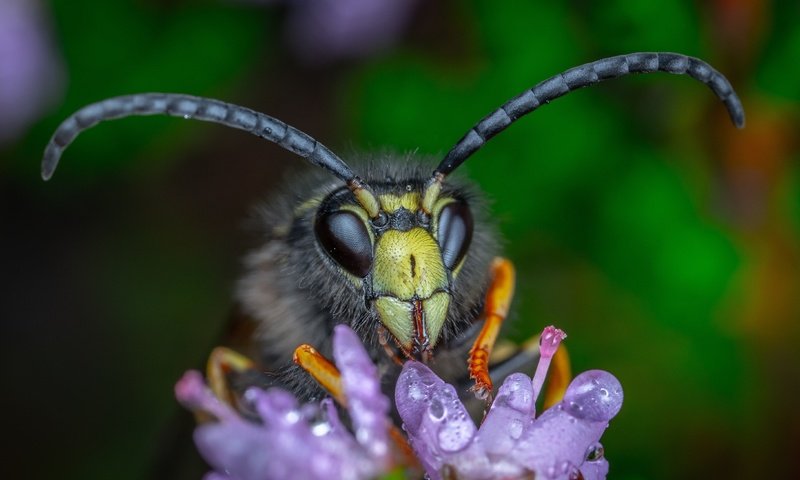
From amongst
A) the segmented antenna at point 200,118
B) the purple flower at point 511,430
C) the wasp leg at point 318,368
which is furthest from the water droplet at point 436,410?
the segmented antenna at point 200,118

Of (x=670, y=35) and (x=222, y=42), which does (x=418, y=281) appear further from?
(x=222, y=42)

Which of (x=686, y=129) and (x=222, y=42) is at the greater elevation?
(x=222, y=42)

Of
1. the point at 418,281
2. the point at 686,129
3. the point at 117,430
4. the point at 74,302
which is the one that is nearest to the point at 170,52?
the point at 74,302

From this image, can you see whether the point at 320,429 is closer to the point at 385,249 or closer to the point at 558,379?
the point at 385,249

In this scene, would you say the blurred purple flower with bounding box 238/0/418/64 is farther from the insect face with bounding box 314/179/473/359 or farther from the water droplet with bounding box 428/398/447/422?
the water droplet with bounding box 428/398/447/422

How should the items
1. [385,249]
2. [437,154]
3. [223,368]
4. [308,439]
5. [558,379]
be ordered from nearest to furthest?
[308,439], [385,249], [558,379], [223,368], [437,154]

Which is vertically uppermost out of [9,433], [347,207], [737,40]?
[737,40]

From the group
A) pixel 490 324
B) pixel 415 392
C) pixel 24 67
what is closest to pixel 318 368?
pixel 415 392
